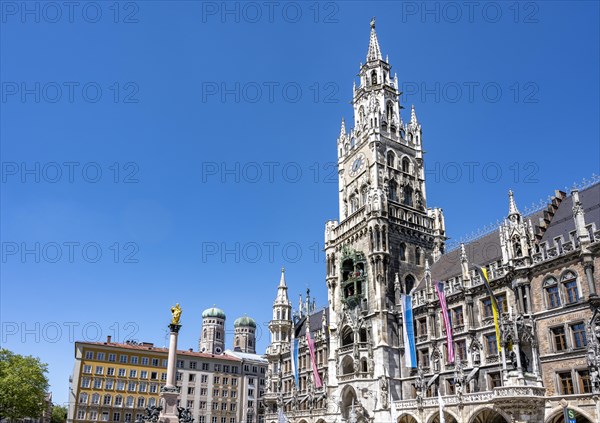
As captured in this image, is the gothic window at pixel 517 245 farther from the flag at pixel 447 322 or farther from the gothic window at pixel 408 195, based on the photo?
the gothic window at pixel 408 195

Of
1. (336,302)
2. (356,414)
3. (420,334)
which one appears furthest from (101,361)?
(420,334)

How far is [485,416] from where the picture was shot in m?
40.1

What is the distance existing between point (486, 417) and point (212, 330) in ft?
482

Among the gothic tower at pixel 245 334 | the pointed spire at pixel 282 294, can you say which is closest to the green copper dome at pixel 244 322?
the gothic tower at pixel 245 334

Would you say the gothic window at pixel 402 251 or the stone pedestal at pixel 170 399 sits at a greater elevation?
the gothic window at pixel 402 251

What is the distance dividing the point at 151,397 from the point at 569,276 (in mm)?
74189

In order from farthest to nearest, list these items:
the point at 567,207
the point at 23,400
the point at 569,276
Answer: the point at 23,400 → the point at 567,207 → the point at 569,276

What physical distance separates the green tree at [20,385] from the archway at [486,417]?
59219 millimetres

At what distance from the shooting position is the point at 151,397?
89562mm

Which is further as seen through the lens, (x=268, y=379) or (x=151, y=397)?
(x=151, y=397)

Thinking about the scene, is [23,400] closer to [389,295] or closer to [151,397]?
[151,397]

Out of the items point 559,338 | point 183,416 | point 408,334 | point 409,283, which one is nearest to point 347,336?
point 409,283

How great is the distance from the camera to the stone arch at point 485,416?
129 feet

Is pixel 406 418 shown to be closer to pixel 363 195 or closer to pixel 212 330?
pixel 363 195
